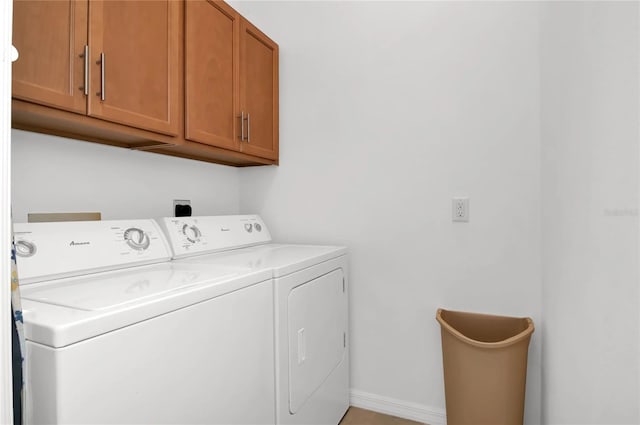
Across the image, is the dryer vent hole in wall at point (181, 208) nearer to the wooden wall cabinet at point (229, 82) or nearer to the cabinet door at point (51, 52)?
the wooden wall cabinet at point (229, 82)

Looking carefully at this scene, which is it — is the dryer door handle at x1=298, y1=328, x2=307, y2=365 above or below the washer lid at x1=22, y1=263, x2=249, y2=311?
below

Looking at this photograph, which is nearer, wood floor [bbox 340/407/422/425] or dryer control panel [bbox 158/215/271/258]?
dryer control panel [bbox 158/215/271/258]

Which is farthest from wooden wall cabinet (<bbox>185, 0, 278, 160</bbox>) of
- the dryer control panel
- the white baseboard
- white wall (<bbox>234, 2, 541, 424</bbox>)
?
the white baseboard

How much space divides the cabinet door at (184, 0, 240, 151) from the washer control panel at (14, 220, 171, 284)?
48 centimetres

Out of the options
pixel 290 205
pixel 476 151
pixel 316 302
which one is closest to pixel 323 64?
pixel 290 205

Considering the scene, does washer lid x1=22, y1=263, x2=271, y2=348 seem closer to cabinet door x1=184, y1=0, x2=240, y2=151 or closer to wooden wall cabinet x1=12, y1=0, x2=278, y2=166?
wooden wall cabinet x1=12, y1=0, x2=278, y2=166

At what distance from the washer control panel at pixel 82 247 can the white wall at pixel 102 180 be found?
0.87 feet

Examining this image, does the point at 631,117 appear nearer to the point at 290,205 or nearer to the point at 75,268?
the point at 75,268

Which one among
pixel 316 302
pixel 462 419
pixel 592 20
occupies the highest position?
pixel 592 20

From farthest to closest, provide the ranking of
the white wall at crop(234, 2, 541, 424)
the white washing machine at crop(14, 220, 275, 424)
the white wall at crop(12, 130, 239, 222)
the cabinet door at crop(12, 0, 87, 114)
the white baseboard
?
the white baseboard, the white wall at crop(234, 2, 541, 424), the white wall at crop(12, 130, 239, 222), the cabinet door at crop(12, 0, 87, 114), the white washing machine at crop(14, 220, 275, 424)

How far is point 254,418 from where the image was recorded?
118cm

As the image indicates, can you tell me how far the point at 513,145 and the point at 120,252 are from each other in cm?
177

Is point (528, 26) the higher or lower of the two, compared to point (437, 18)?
lower

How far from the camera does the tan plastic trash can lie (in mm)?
1491
